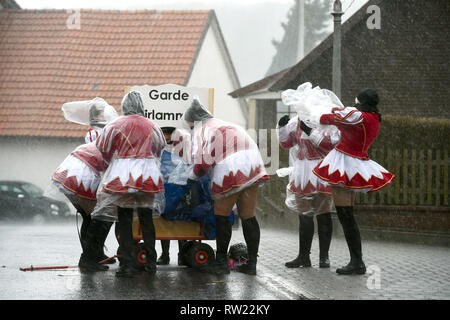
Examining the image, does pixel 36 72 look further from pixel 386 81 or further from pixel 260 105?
pixel 386 81

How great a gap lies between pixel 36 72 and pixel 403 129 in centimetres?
1868

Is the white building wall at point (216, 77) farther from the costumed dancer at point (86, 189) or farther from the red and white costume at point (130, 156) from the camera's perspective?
the red and white costume at point (130, 156)

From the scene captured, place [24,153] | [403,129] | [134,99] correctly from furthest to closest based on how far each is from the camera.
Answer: [24,153], [403,129], [134,99]

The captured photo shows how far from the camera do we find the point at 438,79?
74.8 ft

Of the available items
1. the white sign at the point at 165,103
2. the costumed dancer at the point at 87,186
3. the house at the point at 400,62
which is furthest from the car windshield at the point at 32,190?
the costumed dancer at the point at 87,186

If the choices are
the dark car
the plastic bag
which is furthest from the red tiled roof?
the plastic bag

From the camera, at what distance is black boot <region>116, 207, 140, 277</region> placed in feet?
27.0

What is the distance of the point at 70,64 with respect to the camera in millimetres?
30578

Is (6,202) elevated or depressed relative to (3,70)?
depressed

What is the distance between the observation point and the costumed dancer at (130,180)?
8219 millimetres

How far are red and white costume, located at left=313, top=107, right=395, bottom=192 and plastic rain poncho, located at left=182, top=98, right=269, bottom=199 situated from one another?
2.28 feet

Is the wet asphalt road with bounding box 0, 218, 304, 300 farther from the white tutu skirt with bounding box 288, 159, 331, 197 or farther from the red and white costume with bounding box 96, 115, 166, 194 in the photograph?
the white tutu skirt with bounding box 288, 159, 331, 197

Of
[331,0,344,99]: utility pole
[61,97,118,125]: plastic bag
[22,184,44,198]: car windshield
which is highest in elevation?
[331,0,344,99]: utility pole
